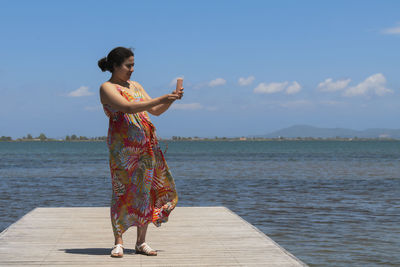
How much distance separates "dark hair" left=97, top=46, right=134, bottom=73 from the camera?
6059mm

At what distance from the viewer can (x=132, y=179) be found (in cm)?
611

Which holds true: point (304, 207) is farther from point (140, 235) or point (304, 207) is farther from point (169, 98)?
point (169, 98)

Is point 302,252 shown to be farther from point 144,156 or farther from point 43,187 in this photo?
point 43,187

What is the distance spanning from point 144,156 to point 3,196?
15.6 m

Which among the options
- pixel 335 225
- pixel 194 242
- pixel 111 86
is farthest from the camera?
pixel 335 225

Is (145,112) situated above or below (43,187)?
above

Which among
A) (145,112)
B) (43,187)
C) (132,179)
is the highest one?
(145,112)

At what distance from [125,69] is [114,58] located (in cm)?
16

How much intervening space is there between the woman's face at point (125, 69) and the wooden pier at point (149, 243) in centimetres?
185

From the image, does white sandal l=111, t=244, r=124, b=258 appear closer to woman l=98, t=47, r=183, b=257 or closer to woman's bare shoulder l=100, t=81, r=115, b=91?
woman l=98, t=47, r=183, b=257

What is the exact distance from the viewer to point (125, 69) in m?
6.09

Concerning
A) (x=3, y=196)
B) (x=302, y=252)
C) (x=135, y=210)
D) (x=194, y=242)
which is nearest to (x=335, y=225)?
(x=302, y=252)

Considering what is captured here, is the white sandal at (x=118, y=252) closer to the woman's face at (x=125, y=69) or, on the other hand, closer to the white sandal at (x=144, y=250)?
the white sandal at (x=144, y=250)

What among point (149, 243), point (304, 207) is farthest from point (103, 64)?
point (304, 207)
